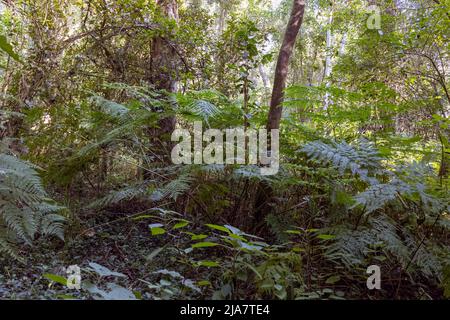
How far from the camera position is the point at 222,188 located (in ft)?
9.16

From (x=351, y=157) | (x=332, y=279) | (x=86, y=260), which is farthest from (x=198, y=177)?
(x=332, y=279)

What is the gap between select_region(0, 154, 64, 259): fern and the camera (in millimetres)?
1952

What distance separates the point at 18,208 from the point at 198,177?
4.12 feet

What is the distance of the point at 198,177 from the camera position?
2.87 m

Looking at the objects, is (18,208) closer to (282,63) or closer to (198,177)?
(198,177)

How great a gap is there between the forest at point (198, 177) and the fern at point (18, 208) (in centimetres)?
1

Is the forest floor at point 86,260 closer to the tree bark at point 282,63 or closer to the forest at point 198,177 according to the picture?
the forest at point 198,177

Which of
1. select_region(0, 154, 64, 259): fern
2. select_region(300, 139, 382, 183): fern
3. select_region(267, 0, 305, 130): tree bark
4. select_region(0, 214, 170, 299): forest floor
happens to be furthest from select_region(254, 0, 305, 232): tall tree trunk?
select_region(0, 154, 64, 259): fern

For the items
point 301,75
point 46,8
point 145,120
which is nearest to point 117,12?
point 46,8

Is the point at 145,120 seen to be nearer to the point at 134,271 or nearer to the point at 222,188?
the point at 222,188

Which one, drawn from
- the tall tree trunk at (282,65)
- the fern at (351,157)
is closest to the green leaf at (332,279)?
the fern at (351,157)

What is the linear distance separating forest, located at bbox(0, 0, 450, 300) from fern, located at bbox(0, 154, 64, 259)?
0.01 metres

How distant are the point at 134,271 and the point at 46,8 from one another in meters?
3.13

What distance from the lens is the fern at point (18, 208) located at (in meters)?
1.95
